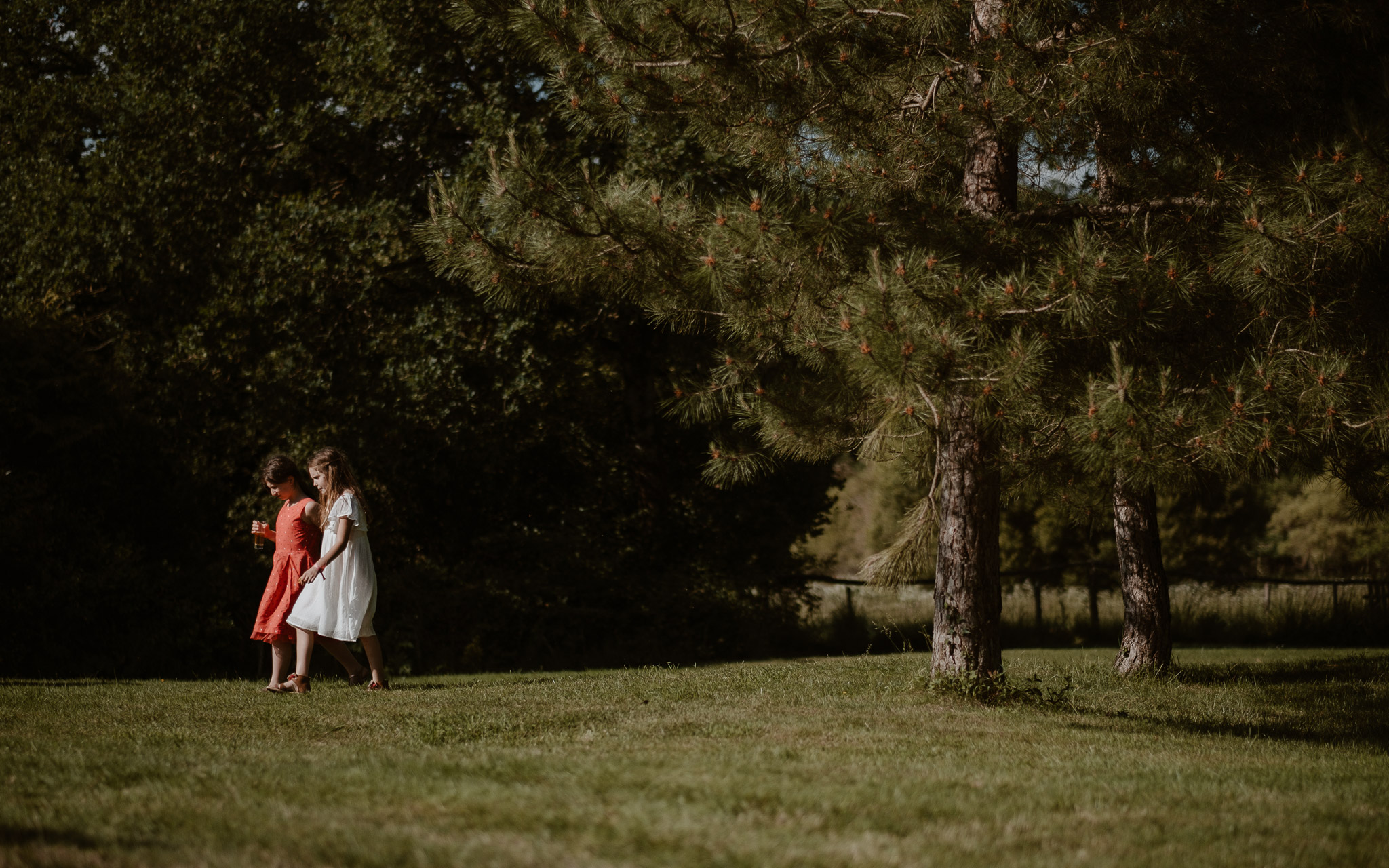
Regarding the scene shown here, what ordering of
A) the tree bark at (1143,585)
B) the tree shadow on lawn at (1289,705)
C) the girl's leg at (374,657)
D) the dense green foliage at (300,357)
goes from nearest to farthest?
the tree shadow on lawn at (1289,705) → the girl's leg at (374,657) → the tree bark at (1143,585) → the dense green foliage at (300,357)

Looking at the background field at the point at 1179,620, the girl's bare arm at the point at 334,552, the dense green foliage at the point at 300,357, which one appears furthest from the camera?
the background field at the point at 1179,620

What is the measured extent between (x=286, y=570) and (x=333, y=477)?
0.83 meters

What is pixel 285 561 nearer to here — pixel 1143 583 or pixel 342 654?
pixel 342 654

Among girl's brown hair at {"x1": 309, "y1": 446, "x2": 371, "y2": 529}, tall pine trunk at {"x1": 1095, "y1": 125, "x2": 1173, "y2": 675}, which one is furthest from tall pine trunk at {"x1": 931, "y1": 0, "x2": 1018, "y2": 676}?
girl's brown hair at {"x1": 309, "y1": 446, "x2": 371, "y2": 529}

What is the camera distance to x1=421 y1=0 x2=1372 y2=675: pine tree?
635 centimetres

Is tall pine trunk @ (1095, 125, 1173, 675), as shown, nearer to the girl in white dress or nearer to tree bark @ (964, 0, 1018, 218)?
tree bark @ (964, 0, 1018, 218)

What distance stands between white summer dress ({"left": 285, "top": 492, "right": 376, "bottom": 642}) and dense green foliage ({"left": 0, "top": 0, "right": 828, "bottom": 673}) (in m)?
4.67

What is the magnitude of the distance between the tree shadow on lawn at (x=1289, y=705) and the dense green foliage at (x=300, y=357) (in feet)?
18.7

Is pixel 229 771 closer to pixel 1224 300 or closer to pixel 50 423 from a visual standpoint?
pixel 1224 300

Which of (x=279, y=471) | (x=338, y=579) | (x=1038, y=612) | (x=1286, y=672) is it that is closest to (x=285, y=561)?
(x=338, y=579)

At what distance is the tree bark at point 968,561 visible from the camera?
807 cm

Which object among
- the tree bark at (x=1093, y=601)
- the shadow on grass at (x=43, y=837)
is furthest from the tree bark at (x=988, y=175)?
the tree bark at (x=1093, y=601)

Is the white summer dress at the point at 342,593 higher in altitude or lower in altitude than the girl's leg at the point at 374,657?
higher

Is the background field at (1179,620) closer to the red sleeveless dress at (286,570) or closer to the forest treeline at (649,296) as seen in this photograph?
the forest treeline at (649,296)
